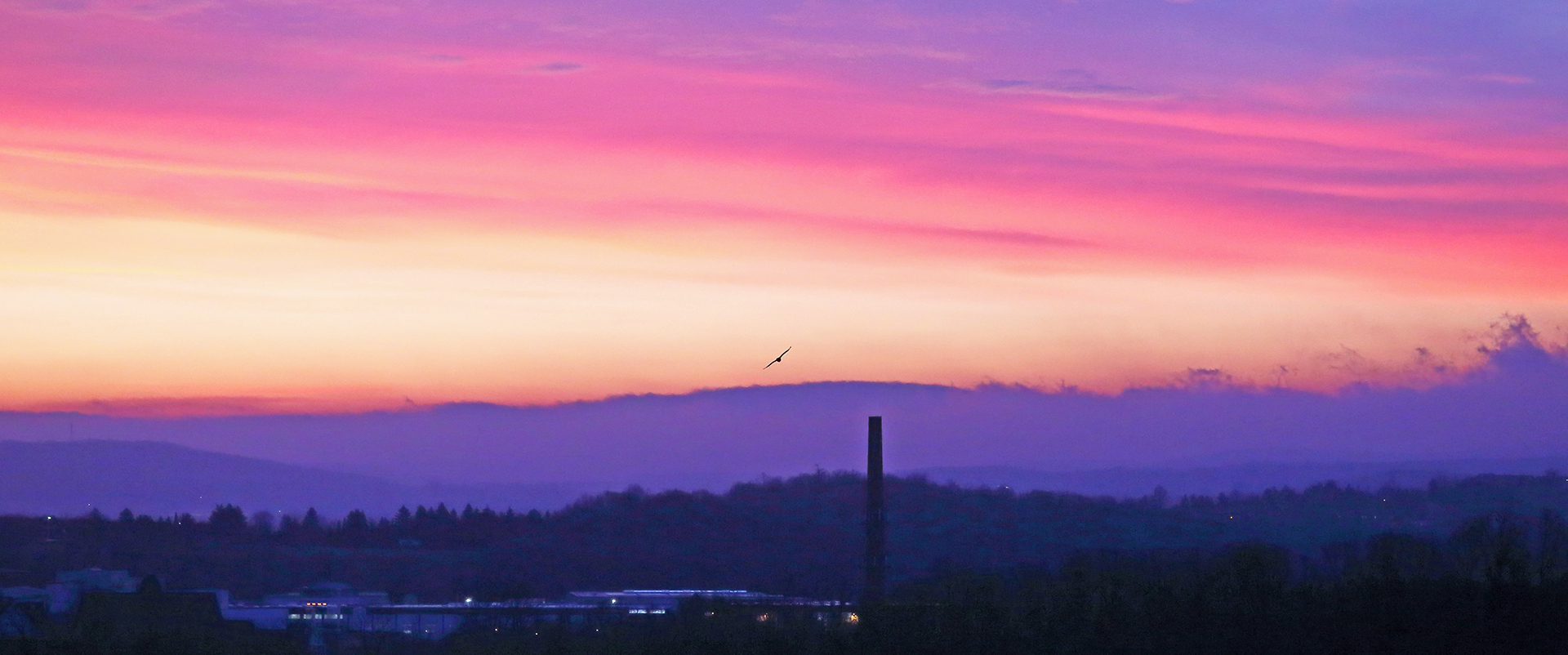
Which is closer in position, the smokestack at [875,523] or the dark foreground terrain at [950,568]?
the dark foreground terrain at [950,568]

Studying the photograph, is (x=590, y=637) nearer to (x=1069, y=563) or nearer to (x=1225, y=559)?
(x=1225, y=559)

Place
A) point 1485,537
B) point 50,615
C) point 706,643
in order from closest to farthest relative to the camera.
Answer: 1. point 706,643
2. point 50,615
3. point 1485,537

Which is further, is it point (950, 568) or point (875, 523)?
point (950, 568)

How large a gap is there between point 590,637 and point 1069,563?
104 ft

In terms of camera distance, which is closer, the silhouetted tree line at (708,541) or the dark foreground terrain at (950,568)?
the dark foreground terrain at (950,568)

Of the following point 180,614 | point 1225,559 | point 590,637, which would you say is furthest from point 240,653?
point 1225,559

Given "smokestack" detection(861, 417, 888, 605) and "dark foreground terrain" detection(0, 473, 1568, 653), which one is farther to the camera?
"smokestack" detection(861, 417, 888, 605)

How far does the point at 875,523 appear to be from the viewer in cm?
6166

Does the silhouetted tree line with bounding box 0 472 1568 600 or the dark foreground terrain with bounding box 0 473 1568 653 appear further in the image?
the silhouetted tree line with bounding box 0 472 1568 600

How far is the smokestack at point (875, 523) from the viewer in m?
60.2

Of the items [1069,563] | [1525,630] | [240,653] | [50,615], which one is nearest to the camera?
[1525,630]

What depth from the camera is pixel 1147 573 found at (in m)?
60.0

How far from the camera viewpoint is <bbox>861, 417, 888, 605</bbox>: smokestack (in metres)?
60.2

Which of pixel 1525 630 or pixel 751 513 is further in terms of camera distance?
pixel 751 513
